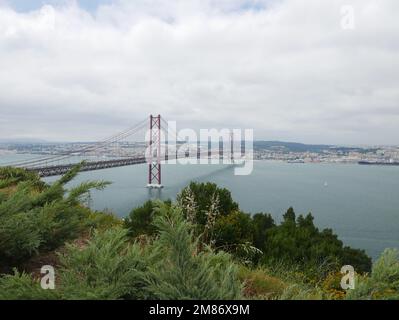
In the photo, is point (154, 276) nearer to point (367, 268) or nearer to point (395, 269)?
point (395, 269)

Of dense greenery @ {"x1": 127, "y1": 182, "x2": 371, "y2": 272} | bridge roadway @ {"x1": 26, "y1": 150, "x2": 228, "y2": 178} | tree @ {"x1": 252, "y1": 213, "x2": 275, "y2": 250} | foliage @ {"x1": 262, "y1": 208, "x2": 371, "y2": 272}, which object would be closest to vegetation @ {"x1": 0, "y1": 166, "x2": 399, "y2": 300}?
bridge roadway @ {"x1": 26, "y1": 150, "x2": 228, "y2": 178}

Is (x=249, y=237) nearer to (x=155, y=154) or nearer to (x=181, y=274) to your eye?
(x=181, y=274)

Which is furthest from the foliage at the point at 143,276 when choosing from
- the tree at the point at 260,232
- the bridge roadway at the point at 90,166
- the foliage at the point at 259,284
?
the bridge roadway at the point at 90,166

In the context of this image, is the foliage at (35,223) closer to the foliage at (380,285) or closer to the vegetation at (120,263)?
the vegetation at (120,263)

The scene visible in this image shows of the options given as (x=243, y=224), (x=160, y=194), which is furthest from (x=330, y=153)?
(x=243, y=224)

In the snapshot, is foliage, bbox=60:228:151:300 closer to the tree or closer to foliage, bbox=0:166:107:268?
foliage, bbox=0:166:107:268

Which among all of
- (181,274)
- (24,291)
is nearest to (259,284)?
(181,274)
